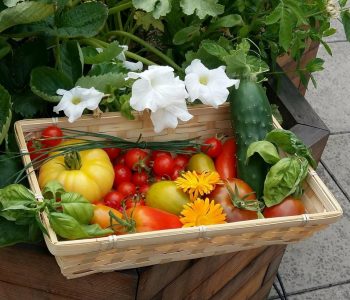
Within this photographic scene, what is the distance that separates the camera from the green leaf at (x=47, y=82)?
1.24 m

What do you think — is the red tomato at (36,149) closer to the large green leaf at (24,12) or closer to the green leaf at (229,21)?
the large green leaf at (24,12)

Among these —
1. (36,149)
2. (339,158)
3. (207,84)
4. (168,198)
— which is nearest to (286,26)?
(207,84)

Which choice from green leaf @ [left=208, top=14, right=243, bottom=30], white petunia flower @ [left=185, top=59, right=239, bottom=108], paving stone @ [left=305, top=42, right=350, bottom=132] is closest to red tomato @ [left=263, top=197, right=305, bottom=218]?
white petunia flower @ [left=185, top=59, right=239, bottom=108]

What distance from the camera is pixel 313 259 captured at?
209 centimetres

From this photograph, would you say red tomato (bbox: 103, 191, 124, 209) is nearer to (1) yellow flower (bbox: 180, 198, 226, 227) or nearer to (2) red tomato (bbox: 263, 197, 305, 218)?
(1) yellow flower (bbox: 180, 198, 226, 227)

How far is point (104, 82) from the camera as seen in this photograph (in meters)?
1.22

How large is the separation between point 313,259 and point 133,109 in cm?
108

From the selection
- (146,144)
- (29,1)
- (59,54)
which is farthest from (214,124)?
(29,1)

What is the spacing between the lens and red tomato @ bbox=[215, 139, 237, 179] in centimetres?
125

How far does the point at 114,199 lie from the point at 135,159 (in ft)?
0.33

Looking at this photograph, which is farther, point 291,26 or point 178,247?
point 291,26

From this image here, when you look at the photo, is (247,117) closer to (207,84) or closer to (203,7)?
Result: (207,84)

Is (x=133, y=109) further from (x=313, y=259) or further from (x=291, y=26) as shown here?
(x=313, y=259)

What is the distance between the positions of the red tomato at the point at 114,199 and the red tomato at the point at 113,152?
102mm
